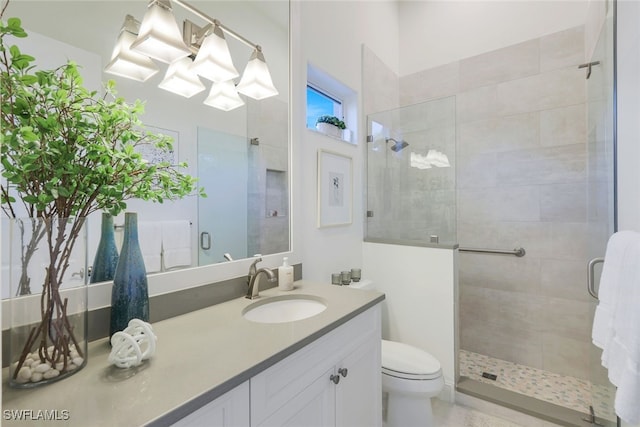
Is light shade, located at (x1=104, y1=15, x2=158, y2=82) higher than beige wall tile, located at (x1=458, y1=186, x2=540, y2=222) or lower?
higher

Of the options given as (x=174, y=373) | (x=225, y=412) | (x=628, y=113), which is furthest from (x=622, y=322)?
(x=174, y=373)

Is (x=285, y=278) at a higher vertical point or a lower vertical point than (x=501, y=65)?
lower

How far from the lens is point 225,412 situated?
0.72 meters

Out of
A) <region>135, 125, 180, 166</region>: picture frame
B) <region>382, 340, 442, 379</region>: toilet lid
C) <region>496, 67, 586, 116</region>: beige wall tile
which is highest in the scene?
→ <region>496, 67, 586, 116</region>: beige wall tile

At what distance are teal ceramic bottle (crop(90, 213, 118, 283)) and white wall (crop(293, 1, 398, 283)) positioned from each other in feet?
2.92

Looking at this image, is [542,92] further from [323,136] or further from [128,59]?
[128,59]

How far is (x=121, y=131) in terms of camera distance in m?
0.84

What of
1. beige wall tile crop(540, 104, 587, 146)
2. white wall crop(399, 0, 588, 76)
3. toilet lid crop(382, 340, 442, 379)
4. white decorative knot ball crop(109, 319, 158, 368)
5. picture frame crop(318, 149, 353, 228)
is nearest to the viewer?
white decorative knot ball crop(109, 319, 158, 368)

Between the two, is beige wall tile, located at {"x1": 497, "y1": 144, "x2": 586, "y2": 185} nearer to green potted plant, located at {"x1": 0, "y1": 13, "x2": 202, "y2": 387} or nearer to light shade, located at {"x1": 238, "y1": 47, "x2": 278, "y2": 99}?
light shade, located at {"x1": 238, "y1": 47, "x2": 278, "y2": 99}

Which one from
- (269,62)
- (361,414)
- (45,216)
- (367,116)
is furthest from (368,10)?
(361,414)

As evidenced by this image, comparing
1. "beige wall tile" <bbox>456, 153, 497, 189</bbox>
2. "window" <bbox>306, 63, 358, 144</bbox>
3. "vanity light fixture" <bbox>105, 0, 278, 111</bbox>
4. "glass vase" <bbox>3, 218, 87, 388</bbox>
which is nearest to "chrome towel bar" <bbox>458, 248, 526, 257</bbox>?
"beige wall tile" <bbox>456, 153, 497, 189</bbox>

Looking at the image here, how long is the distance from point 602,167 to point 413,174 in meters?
1.04

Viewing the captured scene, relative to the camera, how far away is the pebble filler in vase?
880 mm

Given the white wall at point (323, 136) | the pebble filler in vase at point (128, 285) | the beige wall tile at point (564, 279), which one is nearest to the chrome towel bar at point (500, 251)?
the beige wall tile at point (564, 279)
